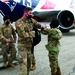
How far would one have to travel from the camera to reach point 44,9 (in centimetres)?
1212

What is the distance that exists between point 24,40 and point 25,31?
163mm

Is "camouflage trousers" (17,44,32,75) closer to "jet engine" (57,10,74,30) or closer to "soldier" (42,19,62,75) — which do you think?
"soldier" (42,19,62,75)

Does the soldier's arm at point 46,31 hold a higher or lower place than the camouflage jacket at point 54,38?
higher

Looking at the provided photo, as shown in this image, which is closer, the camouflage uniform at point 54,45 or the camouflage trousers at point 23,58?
the camouflage trousers at point 23,58

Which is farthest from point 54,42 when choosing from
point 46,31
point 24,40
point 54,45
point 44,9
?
point 44,9

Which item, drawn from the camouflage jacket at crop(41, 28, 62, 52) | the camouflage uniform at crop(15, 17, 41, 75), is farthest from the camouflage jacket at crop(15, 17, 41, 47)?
the camouflage jacket at crop(41, 28, 62, 52)

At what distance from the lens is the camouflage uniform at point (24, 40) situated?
2520mm

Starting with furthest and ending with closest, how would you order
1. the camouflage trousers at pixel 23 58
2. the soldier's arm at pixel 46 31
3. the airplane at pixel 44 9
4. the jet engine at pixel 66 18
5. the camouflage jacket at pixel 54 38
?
the jet engine at pixel 66 18
the airplane at pixel 44 9
the camouflage jacket at pixel 54 38
the soldier's arm at pixel 46 31
the camouflage trousers at pixel 23 58

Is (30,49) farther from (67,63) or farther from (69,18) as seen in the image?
(69,18)

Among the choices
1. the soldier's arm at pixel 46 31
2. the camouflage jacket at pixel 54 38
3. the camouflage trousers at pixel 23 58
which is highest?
the soldier's arm at pixel 46 31

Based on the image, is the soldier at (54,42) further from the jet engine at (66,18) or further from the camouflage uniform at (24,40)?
the jet engine at (66,18)

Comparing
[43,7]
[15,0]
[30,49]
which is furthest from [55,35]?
[43,7]

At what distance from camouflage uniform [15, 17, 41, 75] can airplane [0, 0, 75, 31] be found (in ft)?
24.1

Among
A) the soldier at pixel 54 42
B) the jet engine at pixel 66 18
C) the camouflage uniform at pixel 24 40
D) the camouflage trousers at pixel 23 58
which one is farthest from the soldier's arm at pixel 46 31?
the jet engine at pixel 66 18
